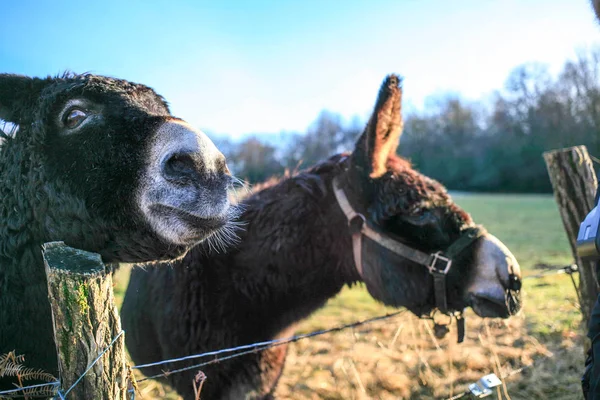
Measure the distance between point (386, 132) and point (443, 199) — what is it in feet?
2.12

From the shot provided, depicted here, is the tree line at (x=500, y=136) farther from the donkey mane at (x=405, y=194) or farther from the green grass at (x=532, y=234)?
the donkey mane at (x=405, y=194)

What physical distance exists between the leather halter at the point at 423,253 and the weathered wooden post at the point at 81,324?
192 centimetres

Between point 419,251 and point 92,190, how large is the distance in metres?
2.07

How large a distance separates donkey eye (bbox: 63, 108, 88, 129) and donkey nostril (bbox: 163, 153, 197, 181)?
20.6 inches


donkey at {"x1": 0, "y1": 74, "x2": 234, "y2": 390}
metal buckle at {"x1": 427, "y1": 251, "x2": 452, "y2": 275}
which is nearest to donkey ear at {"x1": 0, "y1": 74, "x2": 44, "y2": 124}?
donkey at {"x1": 0, "y1": 74, "x2": 234, "y2": 390}

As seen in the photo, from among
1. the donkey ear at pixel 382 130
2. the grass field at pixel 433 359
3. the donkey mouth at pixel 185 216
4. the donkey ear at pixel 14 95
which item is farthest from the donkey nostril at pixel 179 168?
the grass field at pixel 433 359

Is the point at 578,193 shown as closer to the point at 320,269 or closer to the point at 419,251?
the point at 419,251

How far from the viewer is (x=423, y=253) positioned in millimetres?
2805

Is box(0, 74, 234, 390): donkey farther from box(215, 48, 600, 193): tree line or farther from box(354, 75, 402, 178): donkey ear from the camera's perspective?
box(215, 48, 600, 193): tree line

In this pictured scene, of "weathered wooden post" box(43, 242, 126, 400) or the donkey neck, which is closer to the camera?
"weathered wooden post" box(43, 242, 126, 400)

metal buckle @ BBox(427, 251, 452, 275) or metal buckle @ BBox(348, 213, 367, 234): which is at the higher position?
metal buckle @ BBox(348, 213, 367, 234)

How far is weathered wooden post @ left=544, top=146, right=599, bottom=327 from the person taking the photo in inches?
138

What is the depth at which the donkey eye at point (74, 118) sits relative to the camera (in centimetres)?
179

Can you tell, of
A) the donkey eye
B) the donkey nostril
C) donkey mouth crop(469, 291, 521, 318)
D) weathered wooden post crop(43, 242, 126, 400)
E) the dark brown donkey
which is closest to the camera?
weathered wooden post crop(43, 242, 126, 400)
